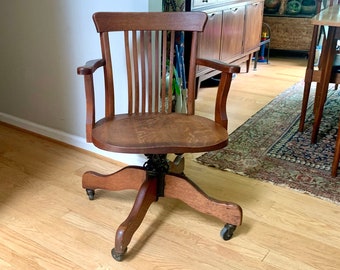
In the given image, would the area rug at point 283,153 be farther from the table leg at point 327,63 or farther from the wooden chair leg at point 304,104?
the table leg at point 327,63

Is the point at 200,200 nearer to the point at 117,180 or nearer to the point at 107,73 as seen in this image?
the point at 117,180

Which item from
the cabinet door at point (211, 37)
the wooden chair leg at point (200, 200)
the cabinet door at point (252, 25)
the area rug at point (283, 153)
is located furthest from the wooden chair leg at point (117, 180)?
the cabinet door at point (252, 25)

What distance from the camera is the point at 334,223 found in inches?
65.4

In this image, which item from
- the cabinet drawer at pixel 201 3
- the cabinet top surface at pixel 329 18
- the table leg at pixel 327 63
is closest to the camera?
the cabinet top surface at pixel 329 18

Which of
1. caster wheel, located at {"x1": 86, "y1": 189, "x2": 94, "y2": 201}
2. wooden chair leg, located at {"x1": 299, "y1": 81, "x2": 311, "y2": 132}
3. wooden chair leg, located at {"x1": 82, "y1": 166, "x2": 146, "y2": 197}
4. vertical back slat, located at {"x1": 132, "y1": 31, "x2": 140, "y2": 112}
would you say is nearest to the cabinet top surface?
wooden chair leg, located at {"x1": 299, "y1": 81, "x2": 311, "y2": 132}

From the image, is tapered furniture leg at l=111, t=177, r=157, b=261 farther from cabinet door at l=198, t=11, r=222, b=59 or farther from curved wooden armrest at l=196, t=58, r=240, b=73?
cabinet door at l=198, t=11, r=222, b=59

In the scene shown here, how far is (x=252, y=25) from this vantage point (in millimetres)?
3875

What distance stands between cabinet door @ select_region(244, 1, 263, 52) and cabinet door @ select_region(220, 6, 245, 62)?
110 mm

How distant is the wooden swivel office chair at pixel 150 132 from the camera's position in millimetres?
1380

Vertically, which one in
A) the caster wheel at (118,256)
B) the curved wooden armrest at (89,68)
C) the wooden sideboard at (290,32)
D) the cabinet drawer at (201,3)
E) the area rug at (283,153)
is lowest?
the area rug at (283,153)

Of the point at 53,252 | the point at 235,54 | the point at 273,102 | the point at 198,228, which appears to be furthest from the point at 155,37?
the point at 235,54

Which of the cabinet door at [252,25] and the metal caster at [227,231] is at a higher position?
the cabinet door at [252,25]

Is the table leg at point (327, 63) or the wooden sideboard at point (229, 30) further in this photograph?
the wooden sideboard at point (229, 30)

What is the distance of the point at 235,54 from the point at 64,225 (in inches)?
100
